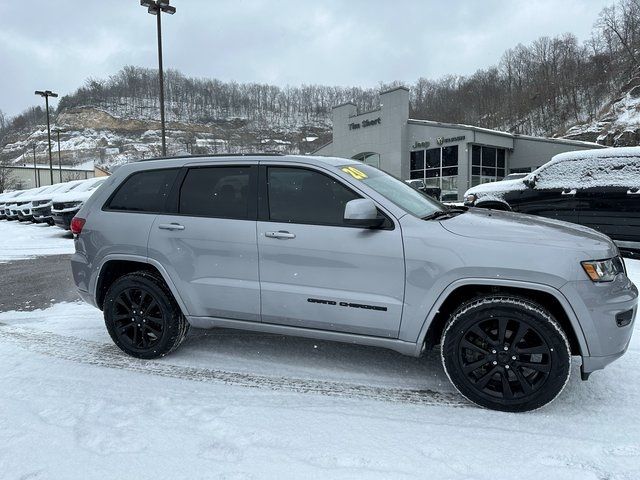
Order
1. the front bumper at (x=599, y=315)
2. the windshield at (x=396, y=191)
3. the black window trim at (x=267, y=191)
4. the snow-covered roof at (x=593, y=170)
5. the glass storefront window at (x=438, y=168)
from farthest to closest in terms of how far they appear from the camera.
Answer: the glass storefront window at (x=438, y=168)
the snow-covered roof at (x=593, y=170)
the windshield at (x=396, y=191)
the black window trim at (x=267, y=191)
the front bumper at (x=599, y=315)

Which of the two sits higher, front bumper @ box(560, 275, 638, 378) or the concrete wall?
the concrete wall

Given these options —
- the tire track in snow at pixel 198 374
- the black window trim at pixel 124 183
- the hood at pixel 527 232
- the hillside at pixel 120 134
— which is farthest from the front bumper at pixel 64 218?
the hillside at pixel 120 134

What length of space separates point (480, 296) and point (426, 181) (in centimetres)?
3241

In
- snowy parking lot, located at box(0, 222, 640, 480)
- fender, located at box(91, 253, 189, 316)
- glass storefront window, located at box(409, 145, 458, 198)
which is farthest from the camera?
glass storefront window, located at box(409, 145, 458, 198)

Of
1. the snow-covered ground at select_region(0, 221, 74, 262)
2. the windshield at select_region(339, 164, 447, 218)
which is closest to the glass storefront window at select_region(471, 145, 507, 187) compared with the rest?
the snow-covered ground at select_region(0, 221, 74, 262)

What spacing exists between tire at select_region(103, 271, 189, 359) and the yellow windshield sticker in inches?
70.3

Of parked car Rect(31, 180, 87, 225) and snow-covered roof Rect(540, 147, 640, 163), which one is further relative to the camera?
parked car Rect(31, 180, 87, 225)

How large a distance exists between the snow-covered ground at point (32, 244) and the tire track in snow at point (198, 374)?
6.18 meters

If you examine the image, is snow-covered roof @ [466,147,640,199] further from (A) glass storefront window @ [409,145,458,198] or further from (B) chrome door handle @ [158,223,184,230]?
(A) glass storefront window @ [409,145,458,198]

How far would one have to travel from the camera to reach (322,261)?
3137mm

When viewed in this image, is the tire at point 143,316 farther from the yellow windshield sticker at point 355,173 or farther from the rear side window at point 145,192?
the yellow windshield sticker at point 355,173

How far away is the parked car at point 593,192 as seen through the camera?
24.5ft

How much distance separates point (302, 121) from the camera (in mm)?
149625

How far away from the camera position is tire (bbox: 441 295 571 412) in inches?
108
